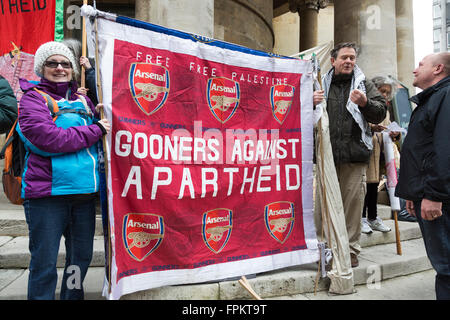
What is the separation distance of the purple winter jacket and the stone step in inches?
38.5

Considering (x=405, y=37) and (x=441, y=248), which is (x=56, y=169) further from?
(x=405, y=37)

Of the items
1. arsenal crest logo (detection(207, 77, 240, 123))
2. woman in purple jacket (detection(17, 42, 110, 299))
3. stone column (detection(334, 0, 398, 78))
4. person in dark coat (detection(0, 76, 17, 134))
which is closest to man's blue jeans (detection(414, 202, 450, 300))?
arsenal crest logo (detection(207, 77, 240, 123))

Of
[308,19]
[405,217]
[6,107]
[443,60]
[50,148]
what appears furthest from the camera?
[308,19]

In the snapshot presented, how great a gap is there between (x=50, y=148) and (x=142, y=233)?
86cm

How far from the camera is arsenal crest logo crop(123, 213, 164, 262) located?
2119mm

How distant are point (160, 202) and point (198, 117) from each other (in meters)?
0.77

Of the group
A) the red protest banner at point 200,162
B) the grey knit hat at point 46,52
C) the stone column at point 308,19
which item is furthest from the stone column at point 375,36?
the stone column at point 308,19

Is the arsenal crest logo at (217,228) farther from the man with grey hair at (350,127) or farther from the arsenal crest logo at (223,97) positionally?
the man with grey hair at (350,127)

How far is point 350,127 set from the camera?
3.00m

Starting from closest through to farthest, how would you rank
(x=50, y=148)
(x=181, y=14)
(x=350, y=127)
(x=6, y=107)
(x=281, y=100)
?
1. (x=50, y=148)
2. (x=6, y=107)
3. (x=281, y=100)
4. (x=350, y=127)
5. (x=181, y=14)

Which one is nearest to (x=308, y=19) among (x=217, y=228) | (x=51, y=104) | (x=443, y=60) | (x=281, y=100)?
(x=281, y=100)

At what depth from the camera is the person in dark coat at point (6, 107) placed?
6.63ft

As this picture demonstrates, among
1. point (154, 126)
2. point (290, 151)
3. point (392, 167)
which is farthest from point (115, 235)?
point (392, 167)

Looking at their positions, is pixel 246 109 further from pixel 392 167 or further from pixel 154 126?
pixel 392 167
